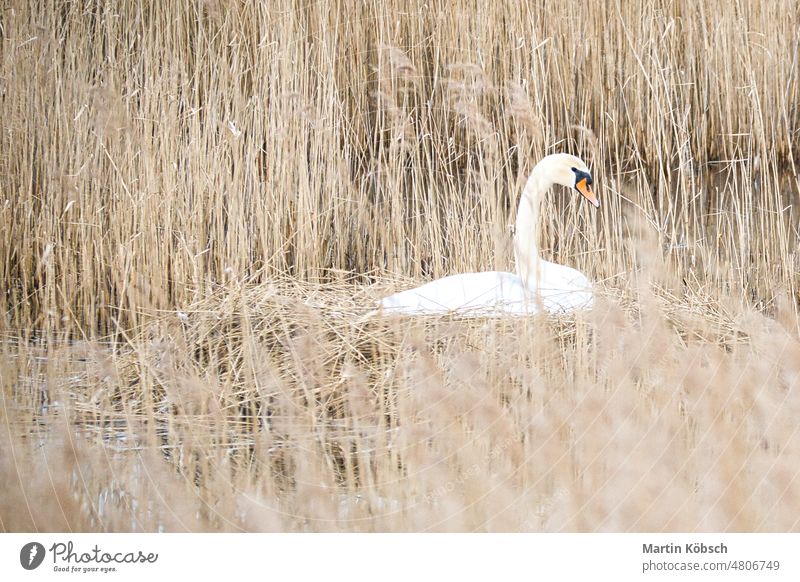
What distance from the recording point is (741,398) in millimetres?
1794

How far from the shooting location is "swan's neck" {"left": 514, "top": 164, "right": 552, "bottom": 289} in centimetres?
204

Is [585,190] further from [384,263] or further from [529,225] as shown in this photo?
[384,263]

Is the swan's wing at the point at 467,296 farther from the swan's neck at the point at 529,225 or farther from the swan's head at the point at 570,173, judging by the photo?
the swan's head at the point at 570,173

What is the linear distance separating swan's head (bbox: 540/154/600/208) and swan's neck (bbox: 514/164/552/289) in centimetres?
2

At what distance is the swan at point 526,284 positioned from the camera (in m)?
1.93

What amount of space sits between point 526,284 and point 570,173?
0.35 metres

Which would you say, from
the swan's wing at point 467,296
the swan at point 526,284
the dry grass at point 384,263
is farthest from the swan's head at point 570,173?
the swan's wing at point 467,296

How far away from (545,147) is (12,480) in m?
1.49

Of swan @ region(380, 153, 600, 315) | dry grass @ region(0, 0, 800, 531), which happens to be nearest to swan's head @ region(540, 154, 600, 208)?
swan @ region(380, 153, 600, 315)

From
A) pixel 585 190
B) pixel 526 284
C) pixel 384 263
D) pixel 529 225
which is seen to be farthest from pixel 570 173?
pixel 384 263

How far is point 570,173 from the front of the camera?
2107 mm

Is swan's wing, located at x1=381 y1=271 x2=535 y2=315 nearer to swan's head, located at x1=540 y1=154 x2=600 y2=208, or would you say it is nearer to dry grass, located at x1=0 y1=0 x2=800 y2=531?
dry grass, located at x1=0 y1=0 x2=800 y2=531

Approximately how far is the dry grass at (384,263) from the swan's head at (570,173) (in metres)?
0.11
